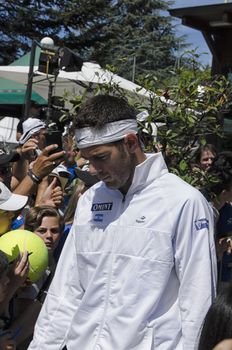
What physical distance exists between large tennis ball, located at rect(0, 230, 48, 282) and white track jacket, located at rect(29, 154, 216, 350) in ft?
2.97

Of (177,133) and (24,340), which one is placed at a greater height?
(177,133)

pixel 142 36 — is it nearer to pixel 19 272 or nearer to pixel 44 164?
pixel 44 164

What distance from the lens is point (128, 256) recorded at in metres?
2.98

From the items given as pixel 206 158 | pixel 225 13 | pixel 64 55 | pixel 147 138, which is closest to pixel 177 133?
pixel 147 138

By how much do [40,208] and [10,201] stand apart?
1.12 ft

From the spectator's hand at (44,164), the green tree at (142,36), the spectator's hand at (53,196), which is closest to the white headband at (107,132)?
the spectator's hand at (44,164)

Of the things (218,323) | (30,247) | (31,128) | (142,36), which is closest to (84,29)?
(142,36)

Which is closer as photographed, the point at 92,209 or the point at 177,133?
the point at 92,209

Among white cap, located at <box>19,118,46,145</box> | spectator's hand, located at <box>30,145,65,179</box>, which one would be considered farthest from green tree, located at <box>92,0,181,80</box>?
spectator's hand, located at <box>30,145,65,179</box>

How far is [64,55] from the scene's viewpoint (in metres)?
9.07

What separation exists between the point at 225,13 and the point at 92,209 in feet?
24.0

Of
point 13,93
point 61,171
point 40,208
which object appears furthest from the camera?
point 13,93

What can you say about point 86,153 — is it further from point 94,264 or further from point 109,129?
point 94,264

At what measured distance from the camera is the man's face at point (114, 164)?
3.05 metres
